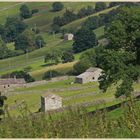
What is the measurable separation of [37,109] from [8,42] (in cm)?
12625

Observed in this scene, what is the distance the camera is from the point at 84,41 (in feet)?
507

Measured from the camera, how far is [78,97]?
77.6m

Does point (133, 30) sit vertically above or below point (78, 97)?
above

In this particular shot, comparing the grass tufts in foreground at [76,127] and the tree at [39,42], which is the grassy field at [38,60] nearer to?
the tree at [39,42]

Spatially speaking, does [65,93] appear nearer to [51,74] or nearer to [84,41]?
[51,74]

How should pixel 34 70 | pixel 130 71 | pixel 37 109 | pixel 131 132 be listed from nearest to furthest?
pixel 131 132
pixel 130 71
pixel 37 109
pixel 34 70

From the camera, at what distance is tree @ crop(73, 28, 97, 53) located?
494ft

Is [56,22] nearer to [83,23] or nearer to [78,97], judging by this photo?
[83,23]

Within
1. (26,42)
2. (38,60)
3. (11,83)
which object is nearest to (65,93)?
(11,83)

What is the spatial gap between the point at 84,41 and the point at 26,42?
2937cm

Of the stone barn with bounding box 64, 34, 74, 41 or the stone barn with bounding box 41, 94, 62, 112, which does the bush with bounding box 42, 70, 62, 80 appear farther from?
the stone barn with bounding box 64, 34, 74, 41

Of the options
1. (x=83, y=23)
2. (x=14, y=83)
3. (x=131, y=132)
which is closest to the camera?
(x=131, y=132)

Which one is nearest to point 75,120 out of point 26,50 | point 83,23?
point 26,50

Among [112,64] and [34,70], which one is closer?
[112,64]
